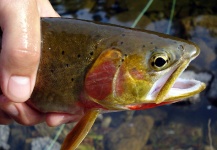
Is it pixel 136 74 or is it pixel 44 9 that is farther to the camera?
pixel 44 9

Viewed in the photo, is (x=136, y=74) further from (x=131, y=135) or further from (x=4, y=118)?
(x=131, y=135)

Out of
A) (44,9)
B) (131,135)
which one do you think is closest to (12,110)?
(44,9)

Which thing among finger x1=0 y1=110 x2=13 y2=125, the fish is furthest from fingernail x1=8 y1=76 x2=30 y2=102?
finger x1=0 y1=110 x2=13 y2=125

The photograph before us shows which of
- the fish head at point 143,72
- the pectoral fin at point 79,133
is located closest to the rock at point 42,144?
the pectoral fin at point 79,133

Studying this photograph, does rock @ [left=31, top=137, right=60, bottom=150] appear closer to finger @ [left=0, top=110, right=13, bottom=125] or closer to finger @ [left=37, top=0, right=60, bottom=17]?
finger @ [left=0, top=110, right=13, bottom=125]

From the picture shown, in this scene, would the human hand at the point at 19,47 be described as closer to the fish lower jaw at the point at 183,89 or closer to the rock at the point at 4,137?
the fish lower jaw at the point at 183,89

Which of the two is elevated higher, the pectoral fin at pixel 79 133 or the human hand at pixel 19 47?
the human hand at pixel 19 47

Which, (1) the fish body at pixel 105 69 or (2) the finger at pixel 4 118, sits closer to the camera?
(1) the fish body at pixel 105 69

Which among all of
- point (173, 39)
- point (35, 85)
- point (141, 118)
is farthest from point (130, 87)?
point (141, 118)
